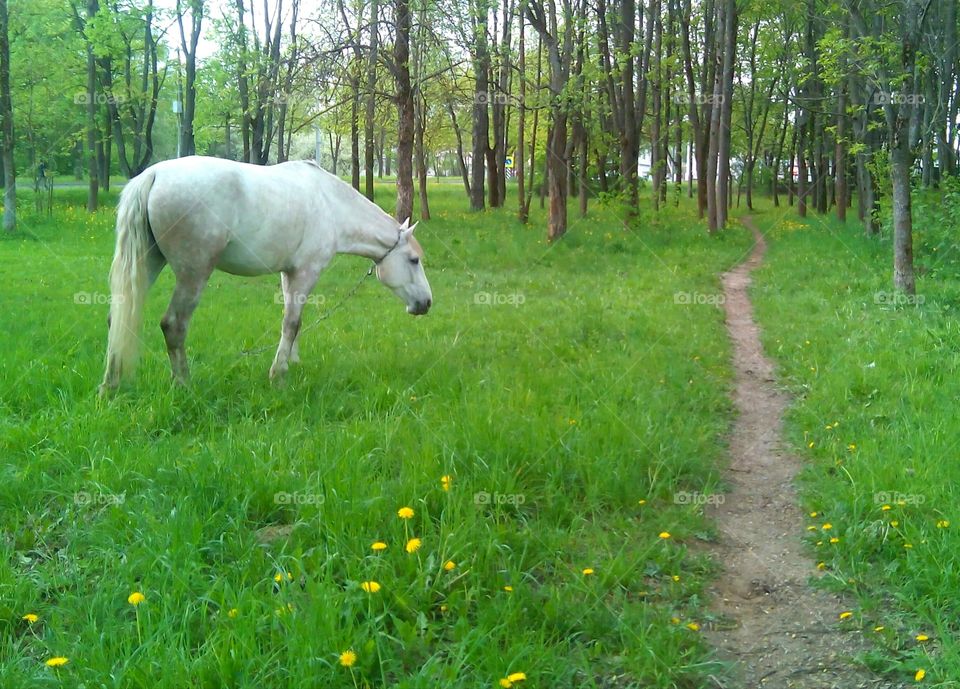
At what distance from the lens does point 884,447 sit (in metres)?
5.70

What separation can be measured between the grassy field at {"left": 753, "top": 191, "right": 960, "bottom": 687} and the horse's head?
4062mm

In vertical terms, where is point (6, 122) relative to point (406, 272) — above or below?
above

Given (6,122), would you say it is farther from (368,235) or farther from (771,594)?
(771,594)

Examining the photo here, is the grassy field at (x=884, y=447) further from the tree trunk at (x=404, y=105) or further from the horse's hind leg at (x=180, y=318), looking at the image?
the tree trunk at (x=404, y=105)

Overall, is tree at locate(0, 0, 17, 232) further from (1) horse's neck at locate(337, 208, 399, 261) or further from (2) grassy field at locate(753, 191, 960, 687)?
(2) grassy field at locate(753, 191, 960, 687)

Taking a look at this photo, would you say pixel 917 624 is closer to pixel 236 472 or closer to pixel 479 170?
pixel 236 472

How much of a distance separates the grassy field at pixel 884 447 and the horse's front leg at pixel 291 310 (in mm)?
4669

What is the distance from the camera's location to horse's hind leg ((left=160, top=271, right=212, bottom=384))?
22.7ft

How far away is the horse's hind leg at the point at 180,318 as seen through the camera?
22.7ft

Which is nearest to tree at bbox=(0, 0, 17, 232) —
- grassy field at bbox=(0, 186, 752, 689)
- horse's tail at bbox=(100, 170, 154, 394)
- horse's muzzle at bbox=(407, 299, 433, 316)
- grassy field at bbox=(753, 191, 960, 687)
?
grassy field at bbox=(0, 186, 752, 689)

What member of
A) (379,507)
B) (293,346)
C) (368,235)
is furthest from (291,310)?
(379,507)

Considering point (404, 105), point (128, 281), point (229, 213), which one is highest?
point (404, 105)

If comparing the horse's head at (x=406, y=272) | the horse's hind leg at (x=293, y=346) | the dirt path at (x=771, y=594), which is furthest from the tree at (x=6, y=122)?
the dirt path at (x=771, y=594)

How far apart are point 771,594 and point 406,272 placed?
5.62 metres
